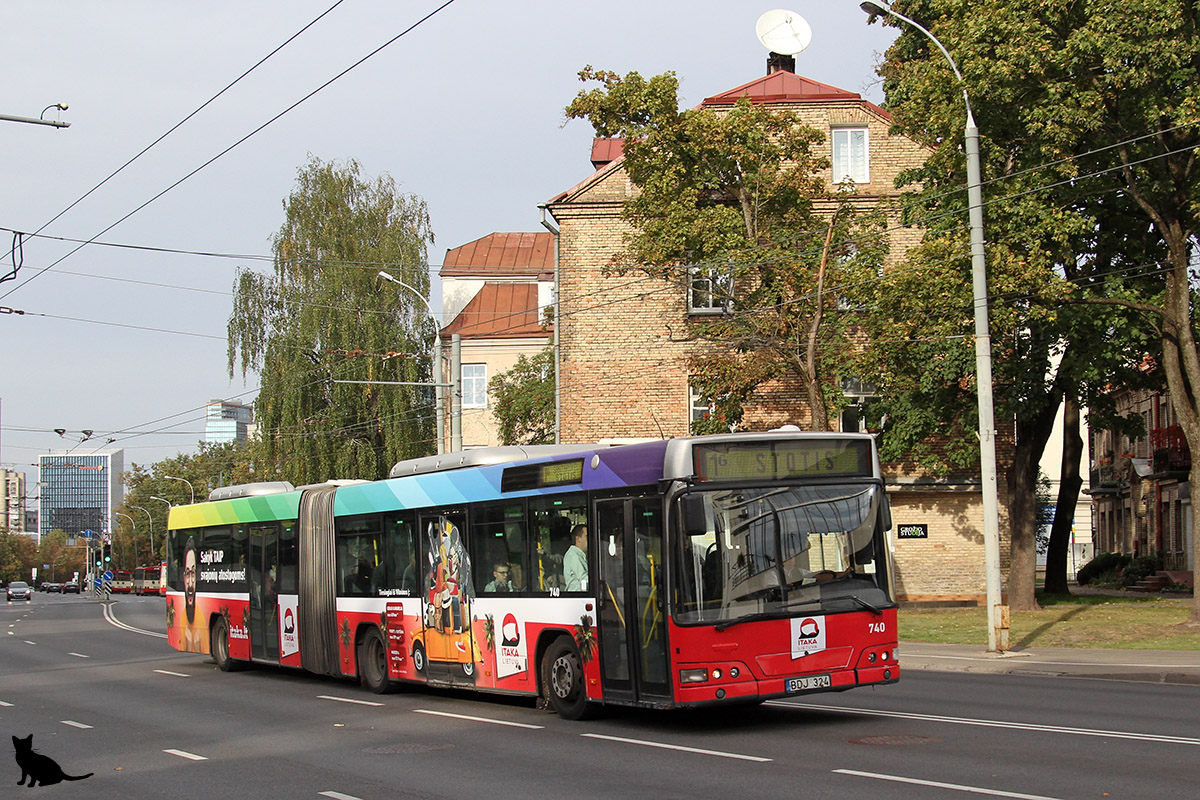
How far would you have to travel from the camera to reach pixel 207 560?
79.3ft

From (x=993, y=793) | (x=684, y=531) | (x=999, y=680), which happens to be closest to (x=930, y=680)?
(x=999, y=680)

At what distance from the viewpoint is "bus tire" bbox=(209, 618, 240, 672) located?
23.3 metres

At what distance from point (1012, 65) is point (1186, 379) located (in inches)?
297

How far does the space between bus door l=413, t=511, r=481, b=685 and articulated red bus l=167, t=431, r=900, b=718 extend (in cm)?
3

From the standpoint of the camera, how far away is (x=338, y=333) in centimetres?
4647

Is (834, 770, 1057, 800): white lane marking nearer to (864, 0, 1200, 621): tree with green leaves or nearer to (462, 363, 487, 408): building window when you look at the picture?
(864, 0, 1200, 621): tree with green leaves

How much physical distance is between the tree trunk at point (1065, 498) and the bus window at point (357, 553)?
865 inches

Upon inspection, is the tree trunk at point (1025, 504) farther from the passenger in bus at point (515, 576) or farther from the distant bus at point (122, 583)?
the distant bus at point (122, 583)

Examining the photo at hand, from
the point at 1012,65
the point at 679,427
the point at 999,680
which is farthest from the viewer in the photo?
the point at 679,427

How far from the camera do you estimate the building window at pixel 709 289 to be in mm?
30234

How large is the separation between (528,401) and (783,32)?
15.3 metres

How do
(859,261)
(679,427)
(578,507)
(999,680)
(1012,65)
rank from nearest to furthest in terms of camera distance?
(578,507) → (999,680) → (1012,65) → (859,261) → (679,427)

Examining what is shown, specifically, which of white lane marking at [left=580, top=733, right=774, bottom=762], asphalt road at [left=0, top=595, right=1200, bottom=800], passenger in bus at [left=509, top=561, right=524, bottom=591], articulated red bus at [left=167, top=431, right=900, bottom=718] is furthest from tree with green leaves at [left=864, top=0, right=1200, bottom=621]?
white lane marking at [left=580, top=733, right=774, bottom=762]

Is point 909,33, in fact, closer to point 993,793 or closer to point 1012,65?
point 1012,65
